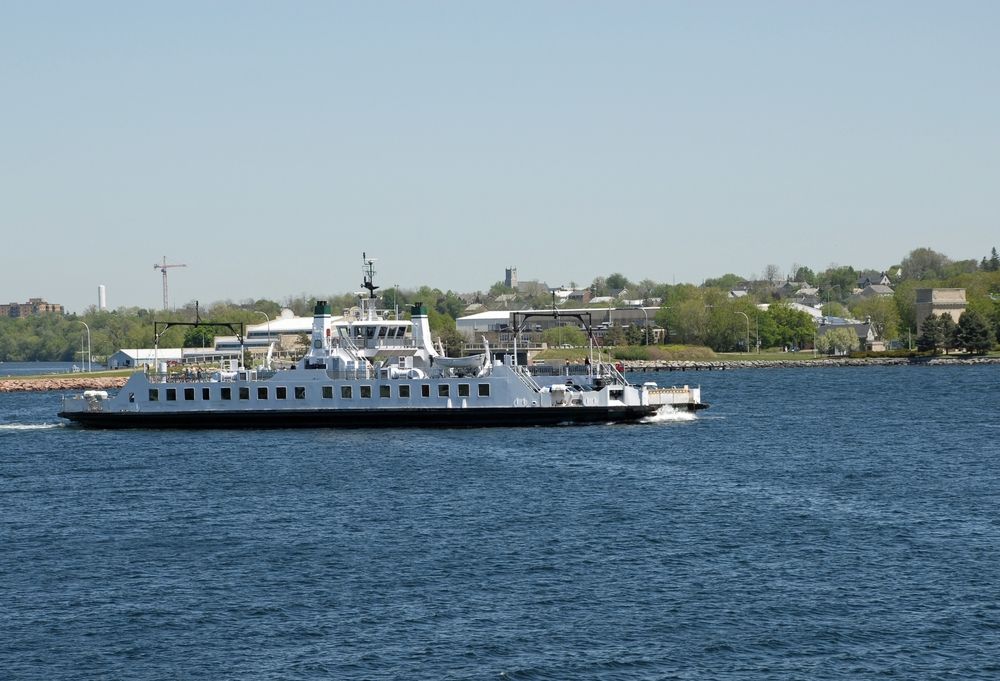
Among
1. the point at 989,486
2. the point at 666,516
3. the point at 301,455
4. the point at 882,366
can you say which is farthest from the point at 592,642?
the point at 882,366

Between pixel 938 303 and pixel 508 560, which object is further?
pixel 938 303

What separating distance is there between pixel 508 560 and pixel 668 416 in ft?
134

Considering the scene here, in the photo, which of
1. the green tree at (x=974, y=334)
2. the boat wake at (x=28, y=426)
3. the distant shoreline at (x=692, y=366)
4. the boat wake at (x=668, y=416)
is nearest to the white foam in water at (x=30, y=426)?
the boat wake at (x=28, y=426)

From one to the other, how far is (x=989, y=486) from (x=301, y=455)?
31.1 meters

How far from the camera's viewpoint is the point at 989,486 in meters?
49.3

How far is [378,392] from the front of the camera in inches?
2955

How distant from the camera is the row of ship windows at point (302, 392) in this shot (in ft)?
242

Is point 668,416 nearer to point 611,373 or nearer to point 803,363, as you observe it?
point 611,373

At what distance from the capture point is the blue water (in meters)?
28.6

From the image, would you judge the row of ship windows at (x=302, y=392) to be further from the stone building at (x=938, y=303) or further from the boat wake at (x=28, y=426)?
the stone building at (x=938, y=303)

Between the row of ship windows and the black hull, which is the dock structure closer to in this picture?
the black hull

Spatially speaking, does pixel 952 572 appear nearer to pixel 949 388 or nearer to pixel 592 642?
pixel 592 642

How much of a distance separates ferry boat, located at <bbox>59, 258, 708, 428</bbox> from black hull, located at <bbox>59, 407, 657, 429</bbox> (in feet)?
0.18

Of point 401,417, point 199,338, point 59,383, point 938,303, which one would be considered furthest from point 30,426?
point 938,303
